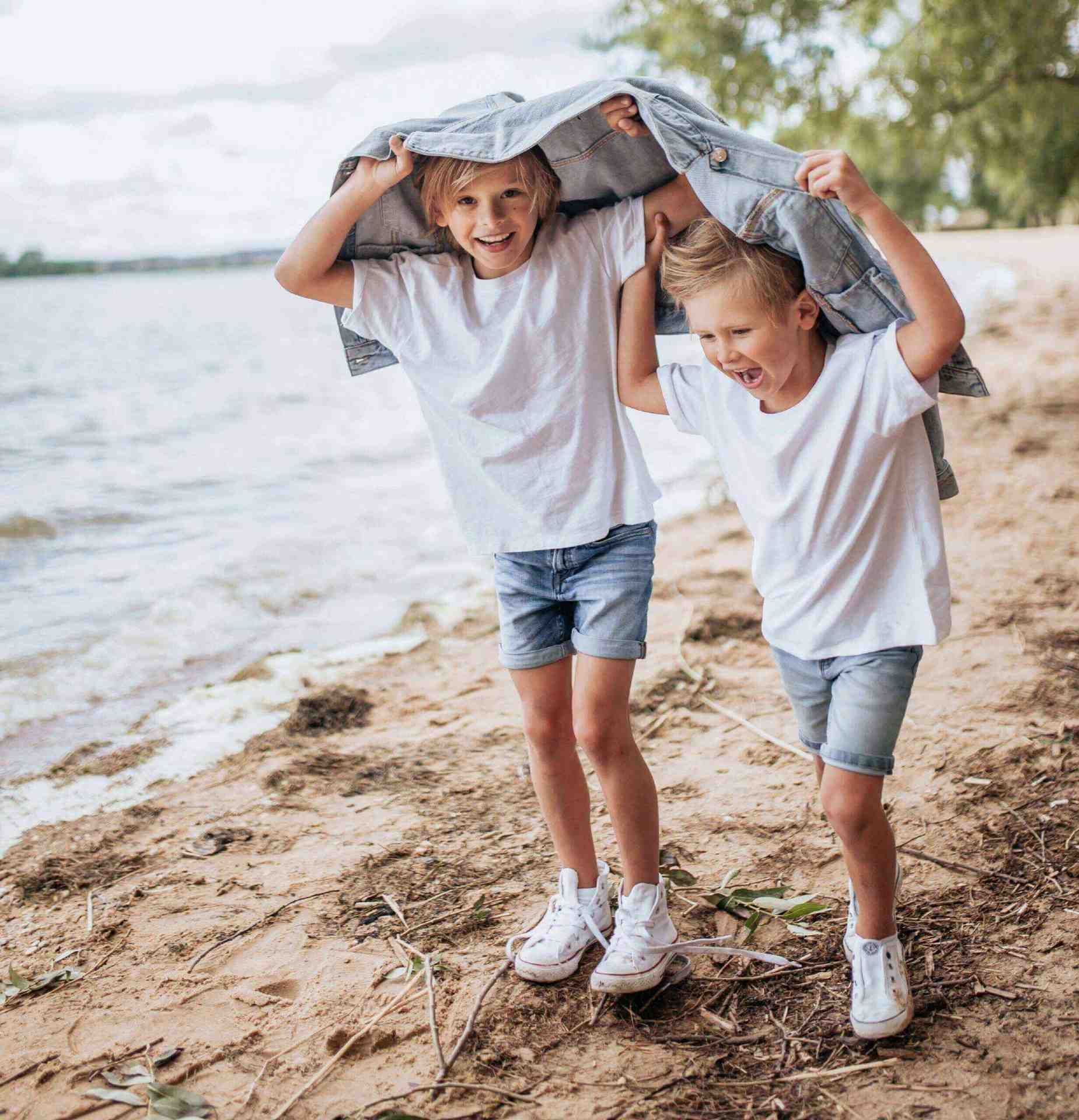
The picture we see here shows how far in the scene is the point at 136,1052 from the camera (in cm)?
241

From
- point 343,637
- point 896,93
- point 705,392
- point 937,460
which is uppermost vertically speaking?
point 896,93

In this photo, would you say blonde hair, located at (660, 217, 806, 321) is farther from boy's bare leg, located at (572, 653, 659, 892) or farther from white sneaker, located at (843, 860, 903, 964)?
white sneaker, located at (843, 860, 903, 964)

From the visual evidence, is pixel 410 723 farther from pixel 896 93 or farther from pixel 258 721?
pixel 896 93

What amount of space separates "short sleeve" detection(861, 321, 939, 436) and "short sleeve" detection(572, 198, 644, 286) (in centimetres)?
58

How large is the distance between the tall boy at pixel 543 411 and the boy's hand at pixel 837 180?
37cm

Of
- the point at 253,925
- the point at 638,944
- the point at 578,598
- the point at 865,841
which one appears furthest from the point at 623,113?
the point at 253,925

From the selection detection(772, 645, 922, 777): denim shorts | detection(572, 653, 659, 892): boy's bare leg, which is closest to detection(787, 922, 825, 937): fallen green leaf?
detection(572, 653, 659, 892): boy's bare leg

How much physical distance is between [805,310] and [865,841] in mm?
1108

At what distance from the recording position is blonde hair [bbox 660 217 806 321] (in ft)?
7.27

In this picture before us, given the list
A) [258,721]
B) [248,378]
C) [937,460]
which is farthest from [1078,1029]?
[248,378]

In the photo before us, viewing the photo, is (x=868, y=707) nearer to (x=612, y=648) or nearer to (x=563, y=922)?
(x=612, y=648)

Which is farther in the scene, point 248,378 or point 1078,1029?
point 248,378

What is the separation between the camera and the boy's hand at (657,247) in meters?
2.42

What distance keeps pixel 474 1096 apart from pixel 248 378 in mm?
17891
